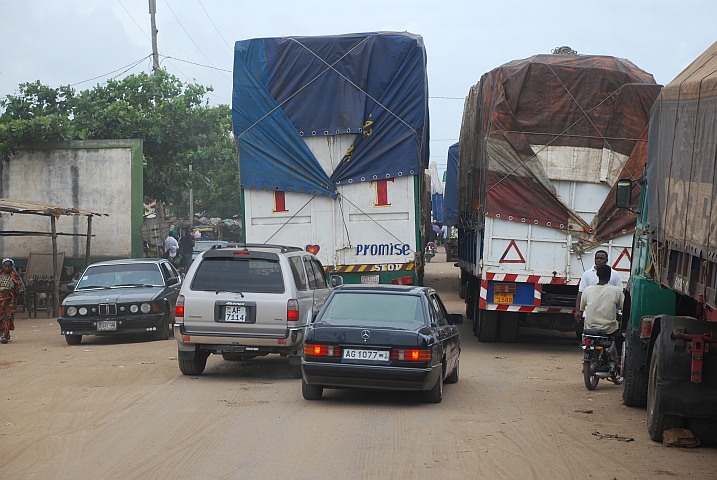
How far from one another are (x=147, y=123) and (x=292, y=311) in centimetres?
2096

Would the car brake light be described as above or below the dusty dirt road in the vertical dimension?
above

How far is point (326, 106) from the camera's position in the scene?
590 inches

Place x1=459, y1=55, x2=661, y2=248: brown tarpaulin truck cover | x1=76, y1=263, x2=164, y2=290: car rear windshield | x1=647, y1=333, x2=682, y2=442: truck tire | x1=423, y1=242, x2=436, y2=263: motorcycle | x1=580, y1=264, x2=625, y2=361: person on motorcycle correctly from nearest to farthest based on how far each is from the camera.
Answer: x1=647, y1=333, x2=682, y2=442: truck tire
x1=580, y1=264, x2=625, y2=361: person on motorcycle
x1=459, y1=55, x2=661, y2=248: brown tarpaulin truck cover
x1=76, y1=263, x2=164, y2=290: car rear windshield
x1=423, y1=242, x2=436, y2=263: motorcycle

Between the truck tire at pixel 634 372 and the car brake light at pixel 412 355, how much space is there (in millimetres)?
2178

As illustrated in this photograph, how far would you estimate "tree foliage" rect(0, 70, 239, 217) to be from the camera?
25820 millimetres

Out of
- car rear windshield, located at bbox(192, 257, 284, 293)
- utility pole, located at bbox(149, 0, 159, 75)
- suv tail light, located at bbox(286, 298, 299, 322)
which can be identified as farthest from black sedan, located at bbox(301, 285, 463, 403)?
utility pole, located at bbox(149, 0, 159, 75)

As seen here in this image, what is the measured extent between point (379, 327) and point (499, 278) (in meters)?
5.40

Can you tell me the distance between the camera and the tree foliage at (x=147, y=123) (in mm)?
25820

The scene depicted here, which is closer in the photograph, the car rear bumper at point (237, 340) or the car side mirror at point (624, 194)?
the car side mirror at point (624, 194)

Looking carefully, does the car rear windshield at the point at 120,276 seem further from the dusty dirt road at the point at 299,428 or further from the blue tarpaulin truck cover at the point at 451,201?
the blue tarpaulin truck cover at the point at 451,201

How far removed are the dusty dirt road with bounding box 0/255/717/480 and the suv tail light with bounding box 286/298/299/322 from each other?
83 centimetres

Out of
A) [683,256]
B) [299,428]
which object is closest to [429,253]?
[299,428]

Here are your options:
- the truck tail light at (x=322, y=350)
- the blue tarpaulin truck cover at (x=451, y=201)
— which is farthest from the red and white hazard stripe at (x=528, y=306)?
the blue tarpaulin truck cover at (x=451, y=201)

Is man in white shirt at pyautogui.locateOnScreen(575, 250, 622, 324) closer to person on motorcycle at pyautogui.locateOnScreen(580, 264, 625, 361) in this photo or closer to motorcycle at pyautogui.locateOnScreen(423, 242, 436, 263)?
person on motorcycle at pyautogui.locateOnScreen(580, 264, 625, 361)
